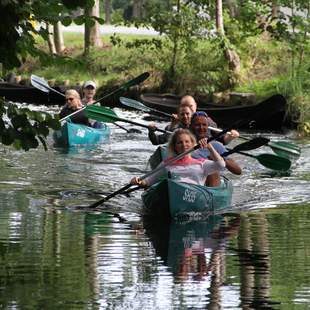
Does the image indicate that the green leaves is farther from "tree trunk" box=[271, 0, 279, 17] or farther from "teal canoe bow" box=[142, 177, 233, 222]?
"tree trunk" box=[271, 0, 279, 17]

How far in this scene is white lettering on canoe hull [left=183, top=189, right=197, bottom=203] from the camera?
11.6m

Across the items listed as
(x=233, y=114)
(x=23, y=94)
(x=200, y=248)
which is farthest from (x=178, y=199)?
(x=23, y=94)

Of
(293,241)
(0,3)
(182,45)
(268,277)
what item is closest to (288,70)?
(182,45)

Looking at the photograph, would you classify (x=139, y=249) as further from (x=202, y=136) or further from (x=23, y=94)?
(x=23, y=94)

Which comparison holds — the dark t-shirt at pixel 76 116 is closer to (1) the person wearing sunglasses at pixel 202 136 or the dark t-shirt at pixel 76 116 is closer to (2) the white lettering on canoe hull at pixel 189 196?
(1) the person wearing sunglasses at pixel 202 136

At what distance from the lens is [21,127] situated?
717cm

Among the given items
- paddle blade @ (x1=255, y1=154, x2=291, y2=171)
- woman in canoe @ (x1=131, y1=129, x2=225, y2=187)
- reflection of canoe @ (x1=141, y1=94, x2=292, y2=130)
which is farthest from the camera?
reflection of canoe @ (x1=141, y1=94, x2=292, y2=130)

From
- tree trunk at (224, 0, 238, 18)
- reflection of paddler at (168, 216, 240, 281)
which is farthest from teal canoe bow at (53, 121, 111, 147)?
tree trunk at (224, 0, 238, 18)

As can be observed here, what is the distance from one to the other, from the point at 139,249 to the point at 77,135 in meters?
10.5

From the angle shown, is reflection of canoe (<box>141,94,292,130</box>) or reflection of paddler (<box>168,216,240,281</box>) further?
reflection of canoe (<box>141,94,292,130</box>)

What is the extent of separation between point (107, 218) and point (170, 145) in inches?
40.8

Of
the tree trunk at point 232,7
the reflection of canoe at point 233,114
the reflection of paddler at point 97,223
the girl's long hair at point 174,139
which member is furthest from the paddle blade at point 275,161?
the tree trunk at point 232,7

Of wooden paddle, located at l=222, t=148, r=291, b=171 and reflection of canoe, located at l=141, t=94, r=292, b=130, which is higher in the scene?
wooden paddle, located at l=222, t=148, r=291, b=171

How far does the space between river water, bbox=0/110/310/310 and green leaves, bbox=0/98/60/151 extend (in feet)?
3.44
